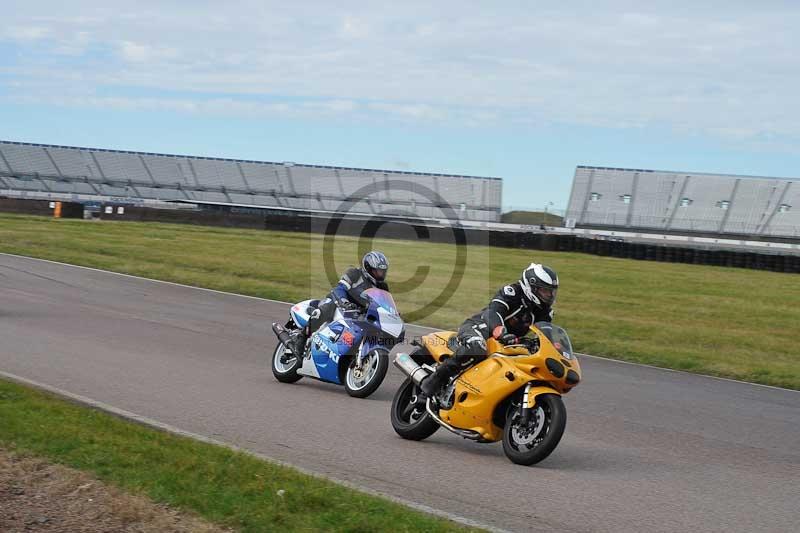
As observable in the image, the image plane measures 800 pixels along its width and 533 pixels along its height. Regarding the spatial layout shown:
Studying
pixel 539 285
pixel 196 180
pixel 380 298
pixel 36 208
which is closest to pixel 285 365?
pixel 380 298

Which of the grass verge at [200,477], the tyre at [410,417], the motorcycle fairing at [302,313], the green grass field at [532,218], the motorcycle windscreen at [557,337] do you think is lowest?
the green grass field at [532,218]

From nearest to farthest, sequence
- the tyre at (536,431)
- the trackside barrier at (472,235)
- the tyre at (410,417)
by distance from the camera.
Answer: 1. the tyre at (536,431)
2. the tyre at (410,417)
3. the trackside barrier at (472,235)

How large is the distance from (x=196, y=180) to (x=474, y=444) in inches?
2508

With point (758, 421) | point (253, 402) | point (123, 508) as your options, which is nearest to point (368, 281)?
point (253, 402)

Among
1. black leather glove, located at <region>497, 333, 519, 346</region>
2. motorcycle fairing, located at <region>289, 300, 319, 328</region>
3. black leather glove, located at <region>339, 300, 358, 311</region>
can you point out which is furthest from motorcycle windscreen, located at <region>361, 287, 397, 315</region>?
black leather glove, located at <region>497, 333, 519, 346</region>

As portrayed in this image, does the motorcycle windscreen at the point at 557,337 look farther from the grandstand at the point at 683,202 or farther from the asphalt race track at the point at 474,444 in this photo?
the grandstand at the point at 683,202

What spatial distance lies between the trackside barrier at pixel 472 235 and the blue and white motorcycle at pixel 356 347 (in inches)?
1062

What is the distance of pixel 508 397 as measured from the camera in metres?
8.20

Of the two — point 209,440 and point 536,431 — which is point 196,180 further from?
point 536,431

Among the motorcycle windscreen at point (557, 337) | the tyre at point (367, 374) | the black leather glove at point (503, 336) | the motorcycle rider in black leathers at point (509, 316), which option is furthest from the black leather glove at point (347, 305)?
the motorcycle windscreen at point (557, 337)

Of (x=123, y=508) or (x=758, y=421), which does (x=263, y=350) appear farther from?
(x=123, y=508)

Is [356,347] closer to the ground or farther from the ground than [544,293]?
closer to the ground

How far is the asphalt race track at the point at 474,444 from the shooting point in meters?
6.81

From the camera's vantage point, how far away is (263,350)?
573 inches
